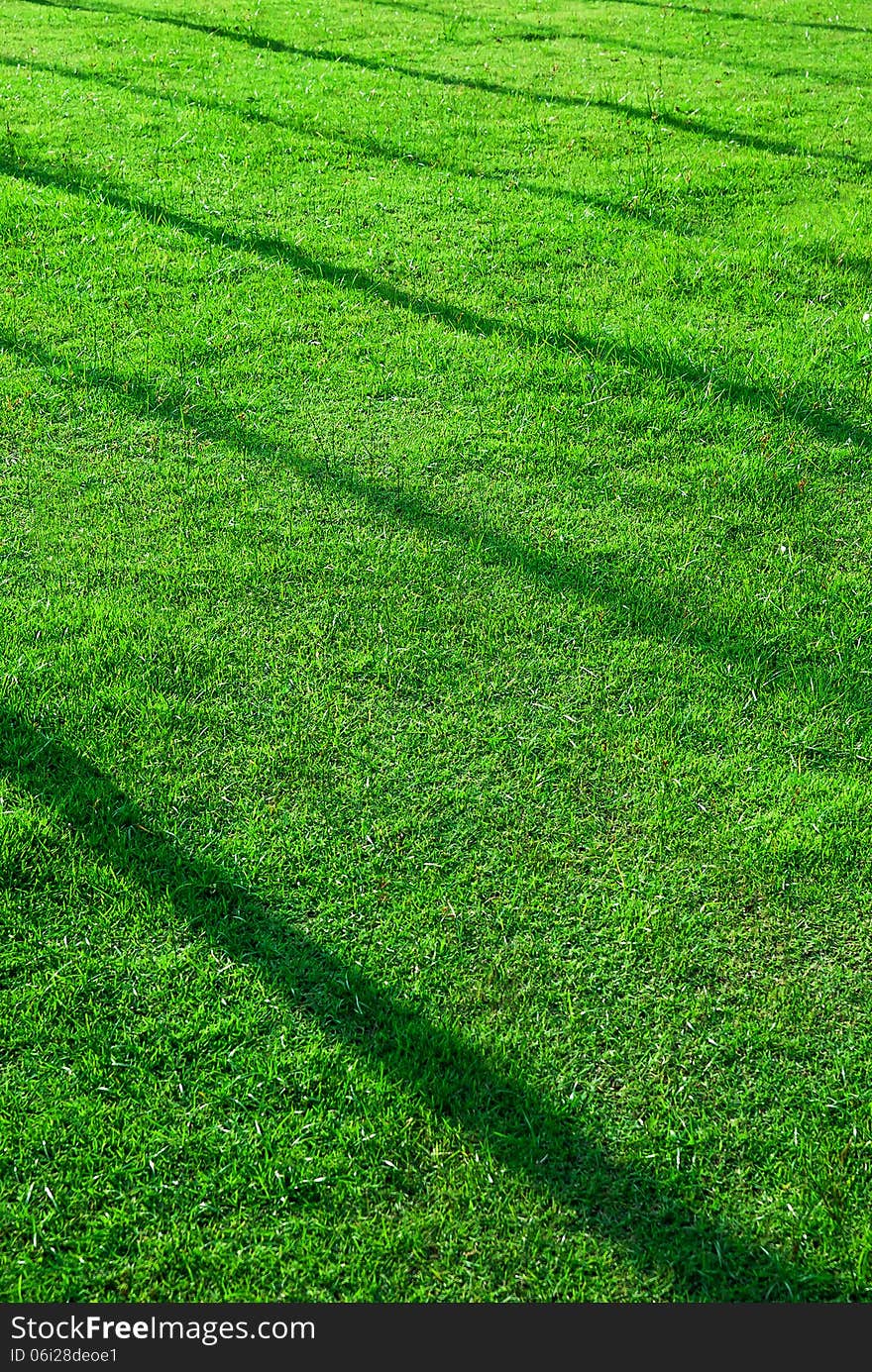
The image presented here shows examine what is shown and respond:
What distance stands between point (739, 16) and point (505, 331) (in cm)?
1039

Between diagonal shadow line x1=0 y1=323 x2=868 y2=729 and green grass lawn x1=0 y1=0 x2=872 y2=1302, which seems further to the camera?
diagonal shadow line x1=0 y1=323 x2=868 y2=729

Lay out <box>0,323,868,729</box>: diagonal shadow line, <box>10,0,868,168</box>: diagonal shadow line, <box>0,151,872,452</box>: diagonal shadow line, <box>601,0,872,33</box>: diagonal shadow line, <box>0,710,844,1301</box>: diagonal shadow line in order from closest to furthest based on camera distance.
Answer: <box>0,710,844,1301</box>: diagonal shadow line → <box>0,323,868,729</box>: diagonal shadow line → <box>0,151,872,452</box>: diagonal shadow line → <box>10,0,868,168</box>: diagonal shadow line → <box>601,0,872,33</box>: diagonal shadow line

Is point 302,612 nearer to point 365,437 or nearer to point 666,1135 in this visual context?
point 365,437

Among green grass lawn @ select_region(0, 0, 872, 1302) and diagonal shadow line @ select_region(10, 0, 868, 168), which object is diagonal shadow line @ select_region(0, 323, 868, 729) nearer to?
green grass lawn @ select_region(0, 0, 872, 1302)

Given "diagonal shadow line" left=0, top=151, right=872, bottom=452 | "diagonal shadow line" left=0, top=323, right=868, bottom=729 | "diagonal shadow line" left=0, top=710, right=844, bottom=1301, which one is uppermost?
"diagonal shadow line" left=0, top=151, right=872, bottom=452

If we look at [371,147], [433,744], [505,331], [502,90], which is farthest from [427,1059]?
[502,90]

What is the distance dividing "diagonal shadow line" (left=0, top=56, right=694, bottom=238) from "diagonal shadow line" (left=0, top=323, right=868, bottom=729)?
13.0 ft

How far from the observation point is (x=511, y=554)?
189 inches

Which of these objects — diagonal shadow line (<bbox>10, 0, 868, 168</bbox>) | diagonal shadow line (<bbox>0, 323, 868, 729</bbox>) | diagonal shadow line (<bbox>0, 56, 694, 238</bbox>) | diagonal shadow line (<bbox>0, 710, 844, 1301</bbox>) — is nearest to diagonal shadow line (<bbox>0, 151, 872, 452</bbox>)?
diagonal shadow line (<bbox>0, 323, 868, 729</bbox>)

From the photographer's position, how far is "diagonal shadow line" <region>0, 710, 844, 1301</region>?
8.55ft

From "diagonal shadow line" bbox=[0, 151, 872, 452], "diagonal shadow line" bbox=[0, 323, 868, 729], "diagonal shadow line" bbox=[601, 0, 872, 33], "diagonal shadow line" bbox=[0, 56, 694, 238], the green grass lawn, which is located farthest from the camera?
"diagonal shadow line" bbox=[601, 0, 872, 33]

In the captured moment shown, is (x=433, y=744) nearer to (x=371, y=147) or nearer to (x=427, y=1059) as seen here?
(x=427, y=1059)

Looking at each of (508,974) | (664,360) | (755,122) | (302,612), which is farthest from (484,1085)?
(755,122)

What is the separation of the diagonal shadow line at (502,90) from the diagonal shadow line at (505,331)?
14.1 ft
